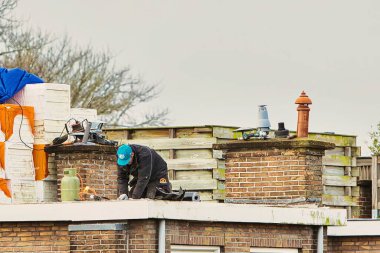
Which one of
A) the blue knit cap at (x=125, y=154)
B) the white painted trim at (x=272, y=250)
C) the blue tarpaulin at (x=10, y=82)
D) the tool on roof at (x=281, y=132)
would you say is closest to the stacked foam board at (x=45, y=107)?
the blue tarpaulin at (x=10, y=82)

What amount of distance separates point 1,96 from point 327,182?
7.17 m

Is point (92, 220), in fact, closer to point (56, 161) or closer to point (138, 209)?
point (138, 209)

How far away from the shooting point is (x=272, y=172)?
28.2 metres

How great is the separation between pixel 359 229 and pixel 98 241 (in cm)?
574

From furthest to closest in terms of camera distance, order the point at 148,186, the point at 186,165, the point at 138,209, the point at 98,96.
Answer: the point at 98,96
the point at 186,165
the point at 148,186
the point at 138,209

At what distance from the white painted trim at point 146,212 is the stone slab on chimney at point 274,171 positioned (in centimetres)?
148

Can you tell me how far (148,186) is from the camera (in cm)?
2606

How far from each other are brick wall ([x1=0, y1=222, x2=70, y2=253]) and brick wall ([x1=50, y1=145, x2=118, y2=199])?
300 cm

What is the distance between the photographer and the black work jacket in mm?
25781

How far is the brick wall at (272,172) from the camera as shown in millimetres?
28031

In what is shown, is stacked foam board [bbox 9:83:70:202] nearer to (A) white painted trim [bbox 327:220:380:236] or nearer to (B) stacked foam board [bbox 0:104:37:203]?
(B) stacked foam board [bbox 0:104:37:203]

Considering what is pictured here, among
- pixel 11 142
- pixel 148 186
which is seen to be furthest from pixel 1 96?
pixel 148 186

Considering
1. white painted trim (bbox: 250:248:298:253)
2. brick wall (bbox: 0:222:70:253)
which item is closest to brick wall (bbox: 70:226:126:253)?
brick wall (bbox: 0:222:70:253)

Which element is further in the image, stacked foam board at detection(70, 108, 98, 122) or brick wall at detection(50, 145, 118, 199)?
stacked foam board at detection(70, 108, 98, 122)
